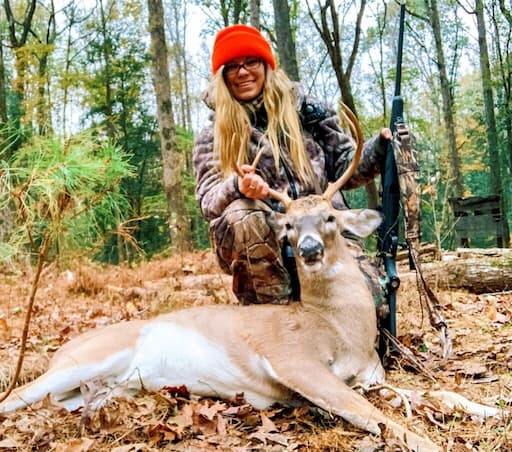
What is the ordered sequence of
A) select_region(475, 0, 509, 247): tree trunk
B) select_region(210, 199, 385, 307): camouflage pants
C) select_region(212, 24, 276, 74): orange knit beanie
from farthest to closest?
select_region(475, 0, 509, 247): tree trunk
select_region(212, 24, 276, 74): orange knit beanie
select_region(210, 199, 385, 307): camouflage pants

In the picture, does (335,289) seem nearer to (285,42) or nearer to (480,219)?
(285,42)

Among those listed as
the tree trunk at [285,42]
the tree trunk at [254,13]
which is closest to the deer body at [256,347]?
the tree trunk at [285,42]

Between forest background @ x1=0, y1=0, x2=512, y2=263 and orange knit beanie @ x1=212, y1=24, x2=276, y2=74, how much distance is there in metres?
0.45

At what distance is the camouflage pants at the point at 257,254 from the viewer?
13.2 ft

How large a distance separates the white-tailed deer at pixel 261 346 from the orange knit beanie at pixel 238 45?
129cm

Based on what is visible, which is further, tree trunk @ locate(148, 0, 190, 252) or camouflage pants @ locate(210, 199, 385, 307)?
tree trunk @ locate(148, 0, 190, 252)

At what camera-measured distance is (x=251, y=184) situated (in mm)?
3674

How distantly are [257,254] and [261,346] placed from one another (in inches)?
36.5

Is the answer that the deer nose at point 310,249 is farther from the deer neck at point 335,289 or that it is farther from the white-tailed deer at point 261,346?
the deer neck at point 335,289

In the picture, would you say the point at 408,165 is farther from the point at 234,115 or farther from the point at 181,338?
the point at 181,338

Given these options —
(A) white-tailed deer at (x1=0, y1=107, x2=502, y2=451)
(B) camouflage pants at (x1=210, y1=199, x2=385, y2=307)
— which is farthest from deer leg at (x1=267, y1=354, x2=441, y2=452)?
(B) camouflage pants at (x1=210, y1=199, x2=385, y2=307)

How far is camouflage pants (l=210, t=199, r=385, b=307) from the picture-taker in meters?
4.03

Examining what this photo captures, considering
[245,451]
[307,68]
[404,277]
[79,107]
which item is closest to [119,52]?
[79,107]

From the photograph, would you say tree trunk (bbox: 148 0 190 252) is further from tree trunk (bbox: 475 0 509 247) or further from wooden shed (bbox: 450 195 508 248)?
tree trunk (bbox: 475 0 509 247)
